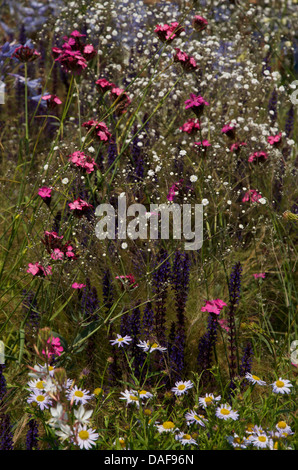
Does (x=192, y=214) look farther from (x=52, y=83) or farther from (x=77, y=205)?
(x=52, y=83)

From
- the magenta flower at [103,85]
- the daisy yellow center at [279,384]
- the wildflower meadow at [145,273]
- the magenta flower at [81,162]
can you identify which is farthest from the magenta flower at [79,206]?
the daisy yellow center at [279,384]

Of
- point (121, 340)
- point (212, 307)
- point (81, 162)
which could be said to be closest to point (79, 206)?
point (81, 162)

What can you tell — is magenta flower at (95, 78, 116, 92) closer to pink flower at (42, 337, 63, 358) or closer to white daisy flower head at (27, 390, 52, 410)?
pink flower at (42, 337, 63, 358)

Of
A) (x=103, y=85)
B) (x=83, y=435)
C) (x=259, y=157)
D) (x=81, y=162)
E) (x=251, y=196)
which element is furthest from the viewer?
(x=251, y=196)

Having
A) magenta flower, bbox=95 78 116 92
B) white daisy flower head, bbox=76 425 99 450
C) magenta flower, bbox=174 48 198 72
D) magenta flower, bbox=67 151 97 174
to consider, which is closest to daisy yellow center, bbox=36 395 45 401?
white daisy flower head, bbox=76 425 99 450

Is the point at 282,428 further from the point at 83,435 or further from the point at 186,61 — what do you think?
the point at 186,61
